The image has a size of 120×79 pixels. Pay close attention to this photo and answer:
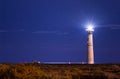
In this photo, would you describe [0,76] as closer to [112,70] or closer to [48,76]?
[48,76]

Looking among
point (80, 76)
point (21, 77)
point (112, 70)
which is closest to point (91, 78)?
point (80, 76)

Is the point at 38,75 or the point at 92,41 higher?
the point at 92,41

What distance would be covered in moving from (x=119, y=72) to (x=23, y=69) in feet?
19.7

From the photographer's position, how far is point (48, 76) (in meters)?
17.4

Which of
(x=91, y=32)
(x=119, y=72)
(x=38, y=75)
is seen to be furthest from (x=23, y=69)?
(x=91, y=32)

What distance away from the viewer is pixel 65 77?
1755 cm

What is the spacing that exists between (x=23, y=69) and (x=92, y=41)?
54.3 m

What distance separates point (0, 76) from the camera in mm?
17328

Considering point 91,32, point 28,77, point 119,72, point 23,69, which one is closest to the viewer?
point 28,77

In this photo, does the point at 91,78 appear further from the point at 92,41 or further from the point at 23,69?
the point at 92,41

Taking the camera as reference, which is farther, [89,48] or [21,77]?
[89,48]

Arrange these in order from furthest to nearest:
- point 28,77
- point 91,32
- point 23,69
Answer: point 91,32 < point 23,69 < point 28,77

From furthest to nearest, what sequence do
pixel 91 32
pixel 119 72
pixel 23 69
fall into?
pixel 91 32, pixel 119 72, pixel 23 69

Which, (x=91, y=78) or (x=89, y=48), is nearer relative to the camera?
(x=91, y=78)
